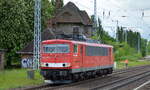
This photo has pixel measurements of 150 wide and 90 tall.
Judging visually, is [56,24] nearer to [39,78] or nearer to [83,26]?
[83,26]

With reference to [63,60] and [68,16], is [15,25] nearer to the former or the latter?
[63,60]

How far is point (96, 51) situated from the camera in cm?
3084

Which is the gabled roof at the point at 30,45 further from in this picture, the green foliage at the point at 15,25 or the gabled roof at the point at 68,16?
the gabled roof at the point at 68,16

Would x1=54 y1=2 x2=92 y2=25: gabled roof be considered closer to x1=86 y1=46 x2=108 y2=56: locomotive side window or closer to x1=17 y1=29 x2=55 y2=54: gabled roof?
x1=17 y1=29 x2=55 y2=54: gabled roof

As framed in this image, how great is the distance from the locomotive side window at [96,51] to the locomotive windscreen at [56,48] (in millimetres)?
3404

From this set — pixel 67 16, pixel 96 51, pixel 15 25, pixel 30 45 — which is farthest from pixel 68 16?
pixel 96 51

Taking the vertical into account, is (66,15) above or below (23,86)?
above

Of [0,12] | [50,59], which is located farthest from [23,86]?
[0,12]

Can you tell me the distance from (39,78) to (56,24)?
54.8 meters

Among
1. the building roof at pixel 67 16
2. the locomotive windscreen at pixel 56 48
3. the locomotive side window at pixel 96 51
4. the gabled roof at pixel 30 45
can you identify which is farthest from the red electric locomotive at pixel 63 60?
the building roof at pixel 67 16

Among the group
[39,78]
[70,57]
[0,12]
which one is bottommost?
[39,78]

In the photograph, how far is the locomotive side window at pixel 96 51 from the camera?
94.3 ft

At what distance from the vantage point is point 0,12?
48.4 meters

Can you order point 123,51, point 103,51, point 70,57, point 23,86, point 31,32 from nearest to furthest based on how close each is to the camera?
point 23,86 → point 70,57 → point 103,51 → point 31,32 → point 123,51
